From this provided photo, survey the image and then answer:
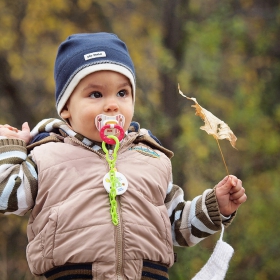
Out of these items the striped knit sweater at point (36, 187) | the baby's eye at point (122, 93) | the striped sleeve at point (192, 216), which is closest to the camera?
the striped knit sweater at point (36, 187)

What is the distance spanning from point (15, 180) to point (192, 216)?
2.51 feet

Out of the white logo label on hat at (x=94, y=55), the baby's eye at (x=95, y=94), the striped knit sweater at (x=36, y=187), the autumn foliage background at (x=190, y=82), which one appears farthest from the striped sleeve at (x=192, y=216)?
the autumn foliage background at (x=190, y=82)

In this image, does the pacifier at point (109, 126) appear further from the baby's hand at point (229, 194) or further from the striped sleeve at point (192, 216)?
the baby's hand at point (229, 194)

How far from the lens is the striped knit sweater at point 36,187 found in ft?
7.70

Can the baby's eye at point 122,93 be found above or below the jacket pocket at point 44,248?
above

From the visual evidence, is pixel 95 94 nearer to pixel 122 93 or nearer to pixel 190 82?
pixel 122 93

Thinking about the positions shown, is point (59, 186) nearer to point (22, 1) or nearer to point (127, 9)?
point (22, 1)

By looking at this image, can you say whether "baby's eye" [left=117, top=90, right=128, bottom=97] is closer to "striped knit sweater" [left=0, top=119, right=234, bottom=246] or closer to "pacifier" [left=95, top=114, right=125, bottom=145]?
"pacifier" [left=95, top=114, right=125, bottom=145]

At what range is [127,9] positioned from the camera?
9.30 m

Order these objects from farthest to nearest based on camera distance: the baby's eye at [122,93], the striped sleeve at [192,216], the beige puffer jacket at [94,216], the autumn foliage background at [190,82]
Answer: the autumn foliage background at [190,82] < the striped sleeve at [192,216] < the baby's eye at [122,93] < the beige puffer jacket at [94,216]

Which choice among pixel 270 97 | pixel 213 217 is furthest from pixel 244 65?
pixel 213 217

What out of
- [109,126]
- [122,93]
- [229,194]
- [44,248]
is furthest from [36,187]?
[229,194]

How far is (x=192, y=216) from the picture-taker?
8.60 feet

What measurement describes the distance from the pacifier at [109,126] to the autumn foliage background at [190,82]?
315cm
